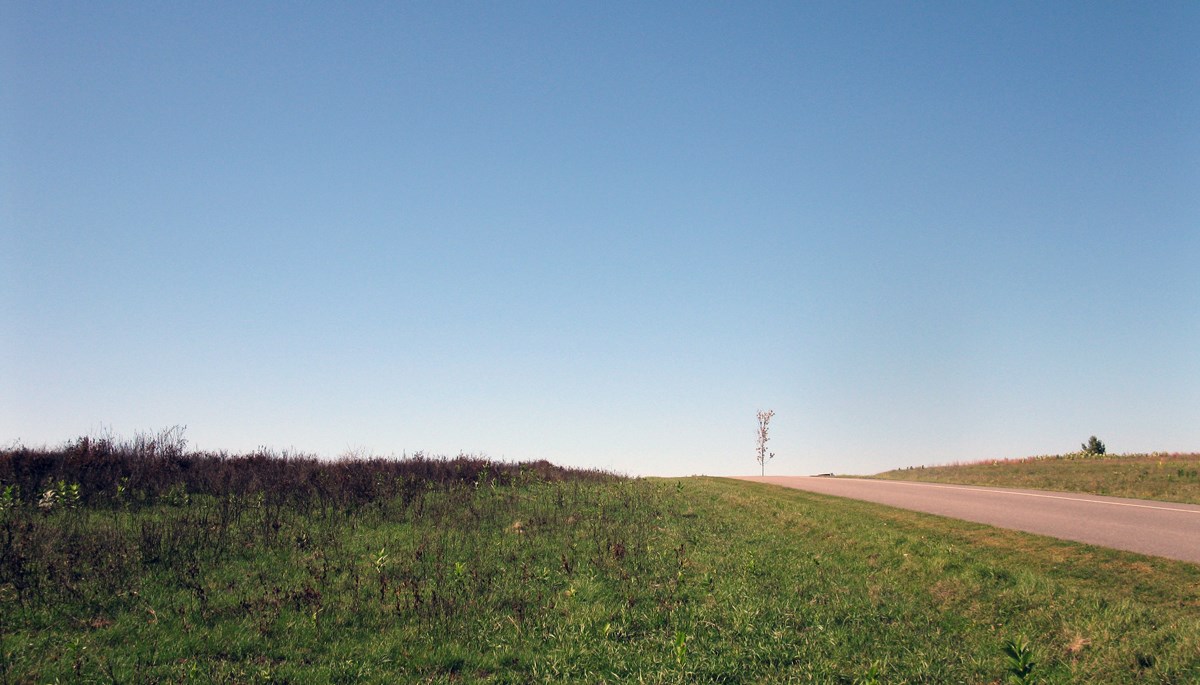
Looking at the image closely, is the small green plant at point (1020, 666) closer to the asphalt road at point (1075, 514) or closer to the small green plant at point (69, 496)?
the asphalt road at point (1075, 514)

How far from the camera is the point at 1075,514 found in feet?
56.4

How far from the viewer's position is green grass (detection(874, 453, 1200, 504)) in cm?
2445

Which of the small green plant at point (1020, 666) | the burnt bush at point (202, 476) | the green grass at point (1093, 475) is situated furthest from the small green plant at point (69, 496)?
the green grass at point (1093, 475)

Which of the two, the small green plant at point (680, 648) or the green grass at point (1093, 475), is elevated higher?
the green grass at point (1093, 475)

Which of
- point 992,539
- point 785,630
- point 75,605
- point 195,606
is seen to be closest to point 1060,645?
point 785,630

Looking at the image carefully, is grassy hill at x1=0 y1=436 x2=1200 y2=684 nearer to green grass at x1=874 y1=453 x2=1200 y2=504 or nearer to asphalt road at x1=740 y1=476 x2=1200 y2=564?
asphalt road at x1=740 y1=476 x2=1200 y2=564

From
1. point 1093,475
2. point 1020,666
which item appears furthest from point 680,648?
point 1093,475

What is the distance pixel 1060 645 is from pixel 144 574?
523 inches

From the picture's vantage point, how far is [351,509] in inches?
683

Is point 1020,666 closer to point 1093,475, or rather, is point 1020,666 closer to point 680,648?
point 680,648

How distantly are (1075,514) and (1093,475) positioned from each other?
1528 centimetres

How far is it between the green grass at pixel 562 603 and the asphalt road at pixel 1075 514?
1247 millimetres

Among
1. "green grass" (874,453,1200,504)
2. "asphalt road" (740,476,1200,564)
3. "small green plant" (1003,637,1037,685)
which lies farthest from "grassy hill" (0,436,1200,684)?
"green grass" (874,453,1200,504)

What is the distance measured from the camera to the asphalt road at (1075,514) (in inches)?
513
